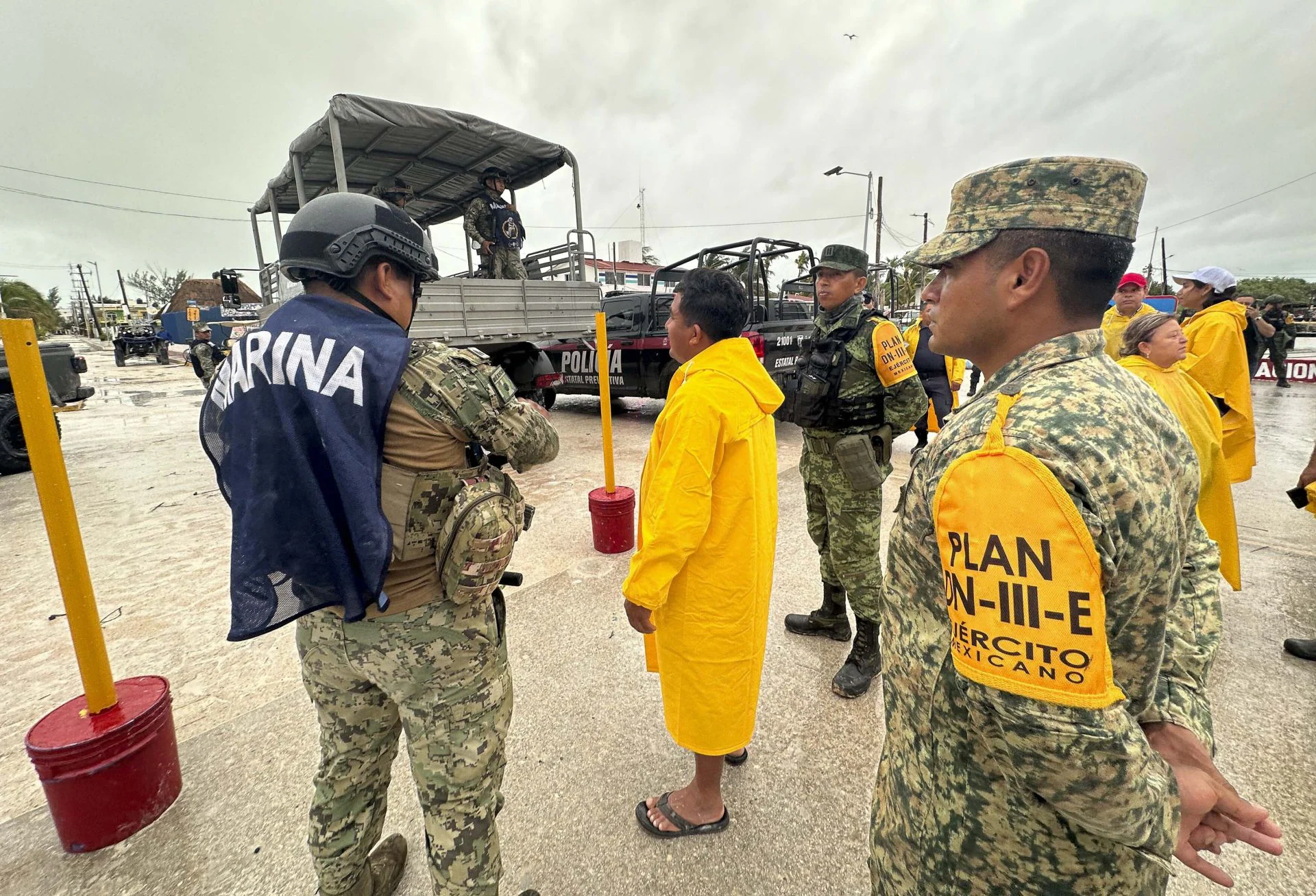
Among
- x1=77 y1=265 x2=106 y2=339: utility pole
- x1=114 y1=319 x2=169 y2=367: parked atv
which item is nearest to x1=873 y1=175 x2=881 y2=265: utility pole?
x1=114 y1=319 x2=169 y2=367: parked atv

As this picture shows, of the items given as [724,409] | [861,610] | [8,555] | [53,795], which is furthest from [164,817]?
[8,555]

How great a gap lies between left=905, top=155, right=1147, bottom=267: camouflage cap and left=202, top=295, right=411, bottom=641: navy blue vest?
1129mm

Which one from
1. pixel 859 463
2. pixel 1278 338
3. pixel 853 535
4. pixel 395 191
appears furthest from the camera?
pixel 1278 338

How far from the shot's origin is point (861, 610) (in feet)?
8.30

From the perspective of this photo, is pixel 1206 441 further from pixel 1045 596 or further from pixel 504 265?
pixel 504 265

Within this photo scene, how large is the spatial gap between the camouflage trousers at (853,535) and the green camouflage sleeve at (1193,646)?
144 centimetres

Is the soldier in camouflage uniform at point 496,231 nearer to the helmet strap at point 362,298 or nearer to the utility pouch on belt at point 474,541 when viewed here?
the helmet strap at point 362,298

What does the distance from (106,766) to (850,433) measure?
3043 millimetres

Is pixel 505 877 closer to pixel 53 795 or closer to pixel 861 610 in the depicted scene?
pixel 53 795

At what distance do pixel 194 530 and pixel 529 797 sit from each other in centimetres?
418

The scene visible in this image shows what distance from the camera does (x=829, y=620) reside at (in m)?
2.84

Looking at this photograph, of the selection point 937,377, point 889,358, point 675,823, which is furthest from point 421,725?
point 937,377

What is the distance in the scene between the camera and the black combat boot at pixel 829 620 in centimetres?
282

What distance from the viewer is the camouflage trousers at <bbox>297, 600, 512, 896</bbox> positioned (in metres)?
1.29
